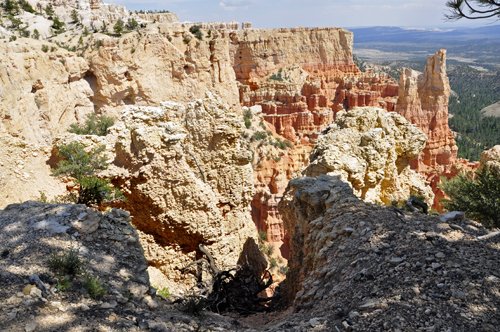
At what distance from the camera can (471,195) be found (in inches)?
328

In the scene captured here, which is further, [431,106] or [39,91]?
[431,106]

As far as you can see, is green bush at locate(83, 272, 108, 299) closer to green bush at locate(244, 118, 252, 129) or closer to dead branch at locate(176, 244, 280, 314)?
dead branch at locate(176, 244, 280, 314)

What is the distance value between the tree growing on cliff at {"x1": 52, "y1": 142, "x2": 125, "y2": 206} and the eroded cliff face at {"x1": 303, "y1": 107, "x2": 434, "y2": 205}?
5.29m

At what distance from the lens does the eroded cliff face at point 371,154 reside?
8.90 meters

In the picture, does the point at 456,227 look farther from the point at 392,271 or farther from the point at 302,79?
the point at 302,79

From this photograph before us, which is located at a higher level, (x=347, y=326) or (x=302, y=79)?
(x=302, y=79)

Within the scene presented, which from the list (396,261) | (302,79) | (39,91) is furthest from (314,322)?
(302,79)

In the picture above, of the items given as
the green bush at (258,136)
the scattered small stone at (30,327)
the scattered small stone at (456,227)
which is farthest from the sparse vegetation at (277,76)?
the scattered small stone at (30,327)

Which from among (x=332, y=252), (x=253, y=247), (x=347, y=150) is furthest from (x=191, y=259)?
(x=347, y=150)

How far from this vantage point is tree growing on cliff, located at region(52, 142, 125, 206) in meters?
6.58

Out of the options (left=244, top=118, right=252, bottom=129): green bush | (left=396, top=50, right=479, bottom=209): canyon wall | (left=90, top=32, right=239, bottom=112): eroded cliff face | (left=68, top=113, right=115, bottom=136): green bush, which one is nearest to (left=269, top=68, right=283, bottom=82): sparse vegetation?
(left=396, top=50, right=479, bottom=209): canyon wall

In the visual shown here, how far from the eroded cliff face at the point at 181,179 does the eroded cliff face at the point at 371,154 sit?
2.33 meters

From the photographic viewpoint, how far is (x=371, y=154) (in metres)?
9.19

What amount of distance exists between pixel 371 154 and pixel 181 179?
17.2 ft
